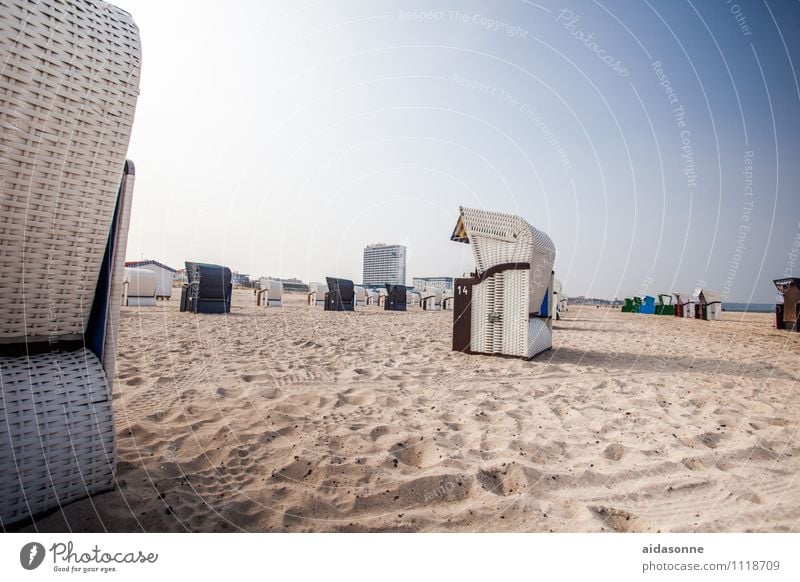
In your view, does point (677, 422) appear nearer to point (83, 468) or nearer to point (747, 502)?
point (747, 502)

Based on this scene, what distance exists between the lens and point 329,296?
16.0 m

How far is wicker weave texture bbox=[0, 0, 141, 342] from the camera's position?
115 cm

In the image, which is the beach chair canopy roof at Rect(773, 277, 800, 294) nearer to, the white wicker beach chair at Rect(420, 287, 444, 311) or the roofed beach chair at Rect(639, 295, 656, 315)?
the roofed beach chair at Rect(639, 295, 656, 315)

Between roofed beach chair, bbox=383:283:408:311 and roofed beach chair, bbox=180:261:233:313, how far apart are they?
9.74 meters

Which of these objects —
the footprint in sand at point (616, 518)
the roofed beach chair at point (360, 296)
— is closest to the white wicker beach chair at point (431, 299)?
the roofed beach chair at point (360, 296)

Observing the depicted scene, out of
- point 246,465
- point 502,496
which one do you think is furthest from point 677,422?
point 246,465

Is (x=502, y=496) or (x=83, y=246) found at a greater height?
(x=83, y=246)

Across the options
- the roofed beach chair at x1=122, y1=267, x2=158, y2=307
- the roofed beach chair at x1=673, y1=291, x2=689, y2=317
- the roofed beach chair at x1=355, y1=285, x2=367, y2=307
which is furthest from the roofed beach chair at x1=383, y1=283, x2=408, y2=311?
the roofed beach chair at x1=673, y1=291, x2=689, y2=317

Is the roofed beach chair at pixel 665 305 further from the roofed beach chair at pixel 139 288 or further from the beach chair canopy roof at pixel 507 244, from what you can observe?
the roofed beach chair at pixel 139 288

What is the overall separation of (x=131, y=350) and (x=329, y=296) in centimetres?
1148

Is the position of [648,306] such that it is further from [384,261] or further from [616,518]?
[616,518]

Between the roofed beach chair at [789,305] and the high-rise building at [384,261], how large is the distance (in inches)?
708
